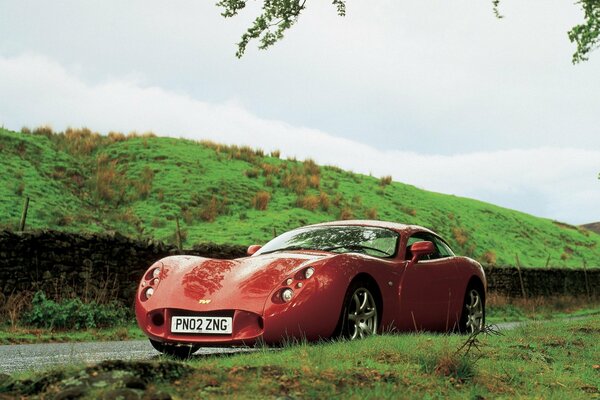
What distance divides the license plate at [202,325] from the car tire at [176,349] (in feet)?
1.55

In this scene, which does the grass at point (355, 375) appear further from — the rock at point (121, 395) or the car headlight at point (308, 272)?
the car headlight at point (308, 272)

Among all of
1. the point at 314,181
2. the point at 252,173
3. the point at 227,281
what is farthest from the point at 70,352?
the point at 314,181

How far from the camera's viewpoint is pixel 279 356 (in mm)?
5668

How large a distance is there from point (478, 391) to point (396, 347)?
1.14 meters

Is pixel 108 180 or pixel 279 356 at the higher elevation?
pixel 108 180

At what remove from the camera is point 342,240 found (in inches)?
325

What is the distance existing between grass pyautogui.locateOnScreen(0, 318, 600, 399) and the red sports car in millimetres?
481

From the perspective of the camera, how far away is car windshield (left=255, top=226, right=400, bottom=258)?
814 centimetres

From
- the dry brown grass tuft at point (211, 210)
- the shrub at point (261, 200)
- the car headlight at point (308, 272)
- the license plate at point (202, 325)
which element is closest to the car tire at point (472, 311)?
the car headlight at point (308, 272)

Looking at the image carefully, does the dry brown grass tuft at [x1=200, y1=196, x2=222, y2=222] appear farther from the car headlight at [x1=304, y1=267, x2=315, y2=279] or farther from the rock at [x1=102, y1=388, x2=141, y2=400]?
the rock at [x1=102, y1=388, x2=141, y2=400]

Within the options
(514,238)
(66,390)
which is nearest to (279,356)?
(66,390)

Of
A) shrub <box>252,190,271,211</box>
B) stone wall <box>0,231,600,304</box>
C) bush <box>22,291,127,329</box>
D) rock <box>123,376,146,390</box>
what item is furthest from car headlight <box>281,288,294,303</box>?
shrub <box>252,190,271,211</box>

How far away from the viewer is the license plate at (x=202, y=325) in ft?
22.4

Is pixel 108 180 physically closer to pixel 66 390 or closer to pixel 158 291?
pixel 158 291
